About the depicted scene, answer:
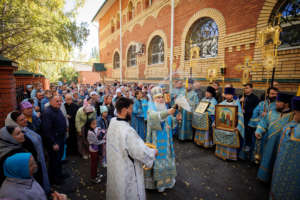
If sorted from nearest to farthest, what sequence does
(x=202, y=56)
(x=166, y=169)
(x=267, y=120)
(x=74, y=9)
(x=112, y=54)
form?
(x=166, y=169)
(x=267, y=120)
(x=202, y=56)
(x=74, y=9)
(x=112, y=54)

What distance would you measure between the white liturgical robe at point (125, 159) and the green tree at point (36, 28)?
7791 millimetres

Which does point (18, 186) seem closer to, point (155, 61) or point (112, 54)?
point (155, 61)

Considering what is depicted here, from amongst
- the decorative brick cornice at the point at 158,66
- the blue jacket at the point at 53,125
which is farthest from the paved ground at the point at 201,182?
the decorative brick cornice at the point at 158,66

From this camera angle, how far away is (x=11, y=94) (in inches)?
130

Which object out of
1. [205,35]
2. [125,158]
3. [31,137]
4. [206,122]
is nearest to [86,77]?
[205,35]

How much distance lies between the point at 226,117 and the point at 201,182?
1913 mm

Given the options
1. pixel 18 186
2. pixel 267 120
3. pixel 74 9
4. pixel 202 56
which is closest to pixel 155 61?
pixel 202 56

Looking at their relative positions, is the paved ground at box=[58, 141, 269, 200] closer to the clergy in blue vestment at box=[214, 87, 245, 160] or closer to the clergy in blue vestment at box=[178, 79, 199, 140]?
the clergy in blue vestment at box=[214, 87, 245, 160]

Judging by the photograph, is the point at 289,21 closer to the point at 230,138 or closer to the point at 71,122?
the point at 230,138

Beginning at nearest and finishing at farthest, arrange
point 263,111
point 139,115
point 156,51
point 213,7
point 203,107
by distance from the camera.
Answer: point 263,111 → point 203,107 → point 139,115 → point 213,7 → point 156,51

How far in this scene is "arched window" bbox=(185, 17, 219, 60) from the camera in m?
7.21

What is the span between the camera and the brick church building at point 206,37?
15.9 feet

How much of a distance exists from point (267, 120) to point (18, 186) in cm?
439

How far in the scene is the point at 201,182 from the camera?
345 centimetres
